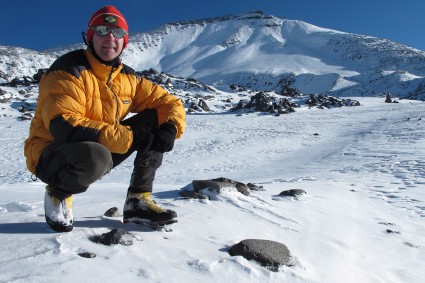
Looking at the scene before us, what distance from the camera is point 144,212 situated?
9.66ft

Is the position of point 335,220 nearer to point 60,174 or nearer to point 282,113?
point 60,174

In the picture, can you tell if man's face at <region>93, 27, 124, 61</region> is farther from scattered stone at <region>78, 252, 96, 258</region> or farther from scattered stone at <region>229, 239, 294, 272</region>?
scattered stone at <region>229, 239, 294, 272</region>

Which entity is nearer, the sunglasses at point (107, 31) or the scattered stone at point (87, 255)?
the scattered stone at point (87, 255)

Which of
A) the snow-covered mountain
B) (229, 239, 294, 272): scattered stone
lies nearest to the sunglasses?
(229, 239, 294, 272): scattered stone

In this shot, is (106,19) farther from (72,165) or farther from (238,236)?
(238,236)

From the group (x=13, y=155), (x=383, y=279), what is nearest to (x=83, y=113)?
(x=383, y=279)

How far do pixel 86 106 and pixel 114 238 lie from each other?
2.86 ft

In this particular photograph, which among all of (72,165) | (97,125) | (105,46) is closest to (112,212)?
(72,165)

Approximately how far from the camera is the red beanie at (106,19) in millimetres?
2814

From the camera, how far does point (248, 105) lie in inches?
1251

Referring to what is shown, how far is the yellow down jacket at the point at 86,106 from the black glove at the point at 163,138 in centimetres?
17

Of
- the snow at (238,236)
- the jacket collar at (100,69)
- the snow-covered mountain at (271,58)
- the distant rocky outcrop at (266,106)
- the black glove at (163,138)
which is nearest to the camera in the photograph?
the snow at (238,236)

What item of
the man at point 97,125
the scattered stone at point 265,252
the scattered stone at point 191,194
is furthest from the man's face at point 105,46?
Result: the scattered stone at point 191,194

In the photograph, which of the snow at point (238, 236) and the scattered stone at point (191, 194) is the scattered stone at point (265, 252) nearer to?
the snow at point (238, 236)
